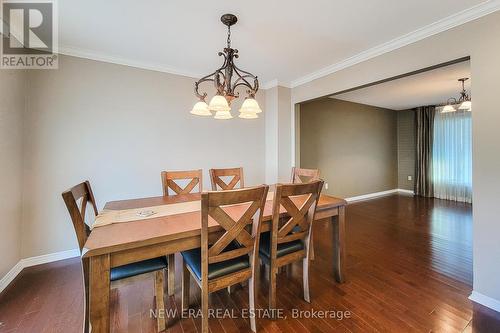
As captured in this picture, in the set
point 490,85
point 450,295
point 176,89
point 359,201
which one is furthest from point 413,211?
point 176,89

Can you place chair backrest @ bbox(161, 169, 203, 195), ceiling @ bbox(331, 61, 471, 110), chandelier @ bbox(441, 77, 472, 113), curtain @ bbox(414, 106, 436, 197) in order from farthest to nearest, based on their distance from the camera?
curtain @ bbox(414, 106, 436, 197) < chandelier @ bbox(441, 77, 472, 113) < ceiling @ bbox(331, 61, 471, 110) < chair backrest @ bbox(161, 169, 203, 195)

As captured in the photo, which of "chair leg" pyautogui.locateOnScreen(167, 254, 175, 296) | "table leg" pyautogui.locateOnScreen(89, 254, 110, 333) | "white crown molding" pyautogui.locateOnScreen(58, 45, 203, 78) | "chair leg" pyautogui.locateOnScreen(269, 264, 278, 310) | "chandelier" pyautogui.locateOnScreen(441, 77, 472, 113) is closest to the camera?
"table leg" pyautogui.locateOnScreen(89, 254, 110, 333)

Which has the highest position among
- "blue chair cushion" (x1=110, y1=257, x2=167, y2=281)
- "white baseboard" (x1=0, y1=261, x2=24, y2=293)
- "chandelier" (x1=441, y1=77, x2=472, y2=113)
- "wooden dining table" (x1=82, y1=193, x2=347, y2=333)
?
"chandelier" (x1=441, y1=77, x2=472, y2=113)

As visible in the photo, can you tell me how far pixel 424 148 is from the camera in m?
5.82

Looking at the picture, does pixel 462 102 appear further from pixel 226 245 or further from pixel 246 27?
pixel 226 245

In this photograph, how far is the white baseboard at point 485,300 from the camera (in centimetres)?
175

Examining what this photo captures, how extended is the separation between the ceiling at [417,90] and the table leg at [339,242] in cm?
284

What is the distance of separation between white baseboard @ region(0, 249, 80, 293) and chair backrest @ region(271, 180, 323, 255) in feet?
8.37

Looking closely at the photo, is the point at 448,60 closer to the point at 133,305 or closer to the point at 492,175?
the point at 492,175

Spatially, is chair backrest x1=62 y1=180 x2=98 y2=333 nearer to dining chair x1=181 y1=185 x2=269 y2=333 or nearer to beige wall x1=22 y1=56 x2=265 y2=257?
dining chair x1=181 y1=185 x2=269 y2=333

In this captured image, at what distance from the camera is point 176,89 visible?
3.19 meters

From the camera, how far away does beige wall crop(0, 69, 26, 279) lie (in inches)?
79.4

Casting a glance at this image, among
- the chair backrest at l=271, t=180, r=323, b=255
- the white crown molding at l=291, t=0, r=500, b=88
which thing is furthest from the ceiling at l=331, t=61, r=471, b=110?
the chair backrest at l=271, t=180, r=323, b=255

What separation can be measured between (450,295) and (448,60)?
2.14m
